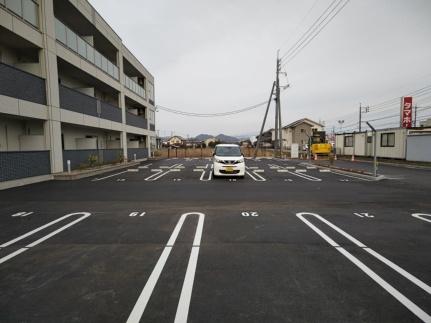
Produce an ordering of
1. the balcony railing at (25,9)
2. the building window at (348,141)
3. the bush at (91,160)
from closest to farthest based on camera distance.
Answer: the balcony railing at (25,9)
the bush at (91,160)
the building window at (348,141)

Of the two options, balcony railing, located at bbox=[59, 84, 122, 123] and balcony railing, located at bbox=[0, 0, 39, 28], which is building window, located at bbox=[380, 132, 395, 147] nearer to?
balcony railing, located at bbox=[59, 84, 122, 123]

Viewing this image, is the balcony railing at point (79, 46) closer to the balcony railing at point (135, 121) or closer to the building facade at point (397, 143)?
the balcony railing at point (135, 121)

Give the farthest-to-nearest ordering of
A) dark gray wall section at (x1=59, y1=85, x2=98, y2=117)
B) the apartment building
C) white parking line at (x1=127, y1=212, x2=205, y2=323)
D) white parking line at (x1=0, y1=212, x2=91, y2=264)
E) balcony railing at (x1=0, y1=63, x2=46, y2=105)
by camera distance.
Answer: dark gray wall section at (x1=59, y1=85, x2=98, y2=117) < the apartment building < balcony railing at (x1=0, y1=63, x2=46, y2=105) < white parking line at (x1=0, y1=212, x2=91, y2=264) < white parking line at (x1=127, y1=212, x2=205, y2=323)

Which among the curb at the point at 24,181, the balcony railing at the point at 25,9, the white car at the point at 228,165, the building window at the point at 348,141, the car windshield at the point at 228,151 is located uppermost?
the balcony railing at the point at 25,9

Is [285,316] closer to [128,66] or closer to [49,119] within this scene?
[49,119]

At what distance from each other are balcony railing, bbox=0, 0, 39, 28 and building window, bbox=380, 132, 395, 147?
1149 inches

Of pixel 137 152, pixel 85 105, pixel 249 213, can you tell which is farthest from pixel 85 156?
pixel 249 213

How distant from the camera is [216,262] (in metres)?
3.94

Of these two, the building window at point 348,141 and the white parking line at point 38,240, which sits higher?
the building window at point 348,141

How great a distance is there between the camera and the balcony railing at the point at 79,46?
14547 millimetres

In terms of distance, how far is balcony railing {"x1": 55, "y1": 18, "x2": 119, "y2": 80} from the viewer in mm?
14547

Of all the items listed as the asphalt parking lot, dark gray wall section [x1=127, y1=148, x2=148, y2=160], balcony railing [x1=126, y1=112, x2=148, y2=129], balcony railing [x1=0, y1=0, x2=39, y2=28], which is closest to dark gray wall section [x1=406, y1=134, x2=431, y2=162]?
the asphalt parking lot

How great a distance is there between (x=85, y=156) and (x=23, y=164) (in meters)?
6.07

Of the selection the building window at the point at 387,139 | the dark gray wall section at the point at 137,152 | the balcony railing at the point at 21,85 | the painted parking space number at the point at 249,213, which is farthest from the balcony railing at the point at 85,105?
the building window at the point at 387,139
